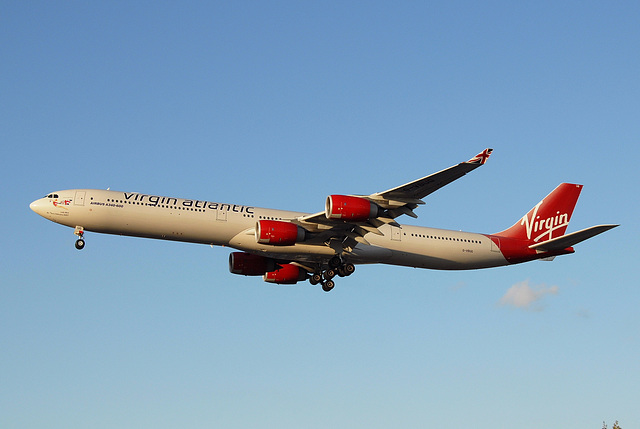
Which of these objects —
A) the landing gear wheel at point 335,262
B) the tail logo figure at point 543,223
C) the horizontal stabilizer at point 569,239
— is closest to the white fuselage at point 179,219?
the landing gear wheel at point 335,262

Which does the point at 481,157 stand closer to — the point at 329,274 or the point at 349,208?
the point at 349,208

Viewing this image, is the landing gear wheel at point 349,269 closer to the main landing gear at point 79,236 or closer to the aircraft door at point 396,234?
the aircraft door at point 396,234

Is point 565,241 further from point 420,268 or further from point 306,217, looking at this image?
point 306,217

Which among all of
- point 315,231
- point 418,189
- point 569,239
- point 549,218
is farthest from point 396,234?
point 549,218

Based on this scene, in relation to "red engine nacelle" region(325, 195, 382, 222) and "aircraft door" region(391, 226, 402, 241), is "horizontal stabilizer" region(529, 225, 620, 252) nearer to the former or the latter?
"aircraft door" region(391, 226, 402, 241)

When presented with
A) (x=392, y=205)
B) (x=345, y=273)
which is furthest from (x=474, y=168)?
(x=345, y=273)

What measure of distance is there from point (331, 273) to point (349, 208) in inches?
353

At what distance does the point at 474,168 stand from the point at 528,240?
17.6 meters

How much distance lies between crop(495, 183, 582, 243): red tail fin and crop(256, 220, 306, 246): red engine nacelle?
1811 centimetres

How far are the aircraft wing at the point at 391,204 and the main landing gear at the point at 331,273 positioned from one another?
2288 millimetres

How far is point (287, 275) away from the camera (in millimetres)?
59188

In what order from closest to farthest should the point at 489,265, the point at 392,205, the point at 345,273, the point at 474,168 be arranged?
the point at 474,168 < the point at 392,205 < the point at 345,273 < the point at 489,265

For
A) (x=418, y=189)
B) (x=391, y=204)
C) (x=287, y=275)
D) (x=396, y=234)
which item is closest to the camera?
(x=418, y=189)

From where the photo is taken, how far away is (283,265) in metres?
59.4
